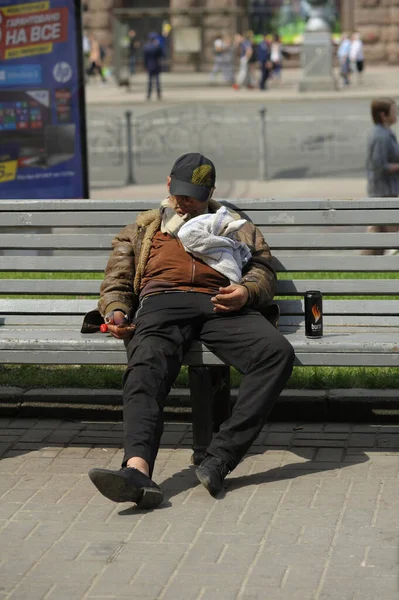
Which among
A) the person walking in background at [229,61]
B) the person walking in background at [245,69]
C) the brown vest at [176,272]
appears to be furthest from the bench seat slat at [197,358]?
the person walking in background at [229,61]

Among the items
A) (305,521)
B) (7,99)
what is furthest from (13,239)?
(7,99)

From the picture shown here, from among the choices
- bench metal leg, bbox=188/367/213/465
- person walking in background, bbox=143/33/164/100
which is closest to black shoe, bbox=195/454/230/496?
bench metal leg, bbox=188/367/213/465

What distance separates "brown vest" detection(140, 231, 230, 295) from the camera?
5613mm

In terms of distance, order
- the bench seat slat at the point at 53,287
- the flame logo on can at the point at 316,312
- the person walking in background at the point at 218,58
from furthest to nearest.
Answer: the person walking in background at the point at 218,58, the bench seat slat at the point at 53,287, the flame logo on can at the point at 316,312

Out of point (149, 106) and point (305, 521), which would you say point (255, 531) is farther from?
point (149, 106)

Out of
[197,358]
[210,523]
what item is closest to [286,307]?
[197,358]

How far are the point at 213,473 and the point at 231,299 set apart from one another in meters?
0.83

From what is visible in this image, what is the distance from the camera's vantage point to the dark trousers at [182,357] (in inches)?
202

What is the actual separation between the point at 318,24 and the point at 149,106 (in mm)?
5428

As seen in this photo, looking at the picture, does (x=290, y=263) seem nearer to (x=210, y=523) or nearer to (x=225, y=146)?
(x=210, y=523)

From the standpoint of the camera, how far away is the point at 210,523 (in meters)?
4.75

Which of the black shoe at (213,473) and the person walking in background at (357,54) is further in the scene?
the person walking in background at (357,54)

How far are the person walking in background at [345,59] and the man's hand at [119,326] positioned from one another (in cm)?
3001

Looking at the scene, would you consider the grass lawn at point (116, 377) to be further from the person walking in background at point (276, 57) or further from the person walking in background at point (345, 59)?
the person walking in background at point (276, 57)
